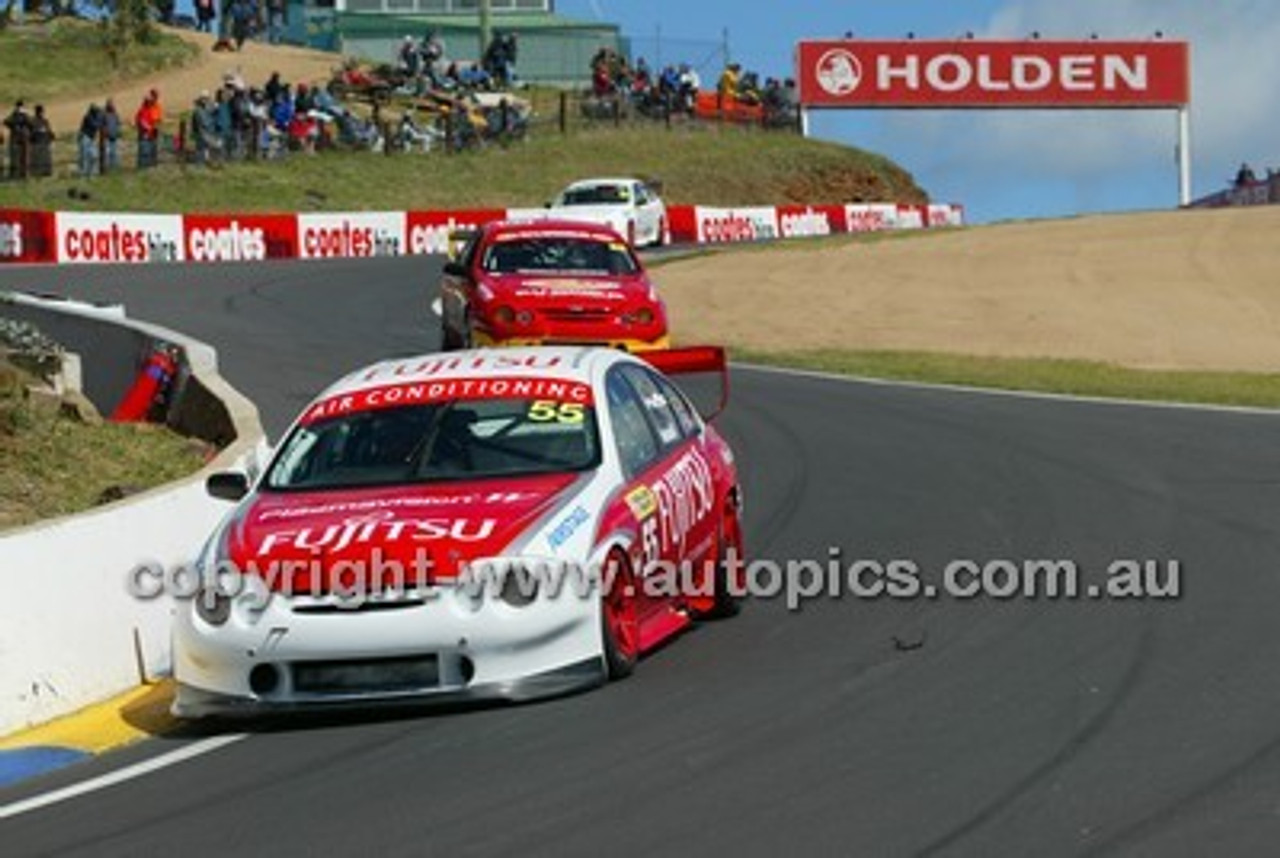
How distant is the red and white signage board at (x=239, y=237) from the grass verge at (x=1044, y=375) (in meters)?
18.8

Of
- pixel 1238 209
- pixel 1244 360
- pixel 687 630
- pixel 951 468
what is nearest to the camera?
pixel 687 630

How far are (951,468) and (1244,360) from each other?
13338mm

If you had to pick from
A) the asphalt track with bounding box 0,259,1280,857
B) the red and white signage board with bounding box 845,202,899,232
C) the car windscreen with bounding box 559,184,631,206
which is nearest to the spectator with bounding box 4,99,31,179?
the car windscreen with bounding box 559,184,631,206

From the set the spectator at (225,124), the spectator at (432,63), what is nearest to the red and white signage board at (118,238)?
the spectator at (225,124)

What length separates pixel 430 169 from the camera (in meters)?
59.7

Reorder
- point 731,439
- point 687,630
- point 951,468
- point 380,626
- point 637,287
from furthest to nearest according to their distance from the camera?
point 637,287, point 731,439, point 951,468, point 687,630, point 380,626

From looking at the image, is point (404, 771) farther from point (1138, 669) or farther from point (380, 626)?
point (1138, 669)

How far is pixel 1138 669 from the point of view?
923 centimetres

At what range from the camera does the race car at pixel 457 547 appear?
8.90 m

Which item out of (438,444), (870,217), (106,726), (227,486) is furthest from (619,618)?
(870,217)

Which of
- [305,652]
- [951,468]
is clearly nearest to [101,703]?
[305,652]

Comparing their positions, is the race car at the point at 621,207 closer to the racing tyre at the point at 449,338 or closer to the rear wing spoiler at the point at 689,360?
the racing tyre at the point at 449,338

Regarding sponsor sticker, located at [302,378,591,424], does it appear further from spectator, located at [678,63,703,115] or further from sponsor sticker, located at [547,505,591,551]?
spectator, located at [678,63,703,115]

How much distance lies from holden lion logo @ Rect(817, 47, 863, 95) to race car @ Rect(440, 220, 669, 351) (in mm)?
53319
